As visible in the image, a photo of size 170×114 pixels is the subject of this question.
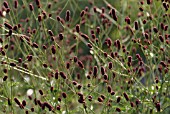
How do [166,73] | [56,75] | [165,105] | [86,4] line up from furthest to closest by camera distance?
[86,4] → [165,105] → [166,73] → [56,75]

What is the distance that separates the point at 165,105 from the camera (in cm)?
337

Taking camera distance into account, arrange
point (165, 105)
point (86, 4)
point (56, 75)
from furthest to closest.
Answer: point (86, 4)
point (165, 105)
point (56, 75)

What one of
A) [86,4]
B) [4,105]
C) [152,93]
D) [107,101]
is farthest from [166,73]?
Result: [86,4]

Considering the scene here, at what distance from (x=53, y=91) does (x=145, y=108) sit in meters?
0.70

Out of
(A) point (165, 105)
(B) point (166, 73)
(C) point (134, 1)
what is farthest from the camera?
(C) point (134, 1)

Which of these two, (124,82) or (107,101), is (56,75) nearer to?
(107,101)

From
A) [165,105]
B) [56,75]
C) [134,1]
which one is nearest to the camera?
[56,75]

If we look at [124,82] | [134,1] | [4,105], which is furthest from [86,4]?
[4,105]

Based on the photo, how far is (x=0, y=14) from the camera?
11.2 feet

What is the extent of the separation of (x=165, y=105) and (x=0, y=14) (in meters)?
1.28

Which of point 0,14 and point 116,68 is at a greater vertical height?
point 0,14

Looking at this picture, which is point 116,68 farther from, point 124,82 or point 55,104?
point 55,104

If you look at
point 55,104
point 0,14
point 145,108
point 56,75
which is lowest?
point 145,108

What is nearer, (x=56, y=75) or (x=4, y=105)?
(x=56, y=75)
